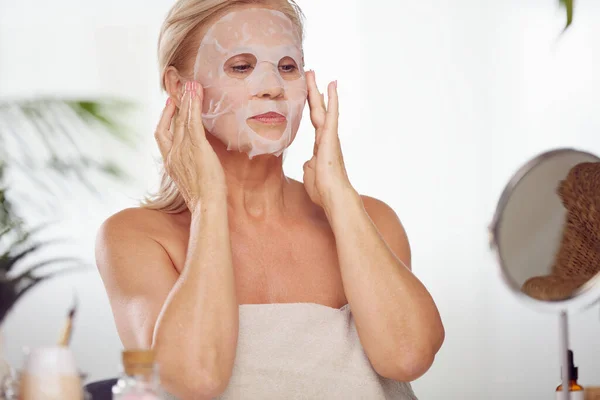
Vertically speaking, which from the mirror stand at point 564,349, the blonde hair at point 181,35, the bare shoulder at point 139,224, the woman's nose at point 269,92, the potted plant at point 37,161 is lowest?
the mirror stand at point 564,349

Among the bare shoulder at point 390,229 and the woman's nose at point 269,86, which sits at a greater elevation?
the woman's nose at point 269,86

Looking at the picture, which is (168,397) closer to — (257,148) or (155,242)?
(155,242)

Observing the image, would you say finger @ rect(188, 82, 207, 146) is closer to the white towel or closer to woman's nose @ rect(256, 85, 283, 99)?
woman's nose @ rect(256, 85, 283, 99)

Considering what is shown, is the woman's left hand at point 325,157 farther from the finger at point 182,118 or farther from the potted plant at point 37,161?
the potted plant at point 37,161

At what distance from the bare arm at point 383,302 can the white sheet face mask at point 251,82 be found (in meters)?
0.22

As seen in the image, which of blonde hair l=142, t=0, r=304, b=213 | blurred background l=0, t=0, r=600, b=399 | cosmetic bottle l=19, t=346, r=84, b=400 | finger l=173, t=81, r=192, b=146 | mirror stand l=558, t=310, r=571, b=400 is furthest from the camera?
blurred background l=0, t=0, r=600, b=399

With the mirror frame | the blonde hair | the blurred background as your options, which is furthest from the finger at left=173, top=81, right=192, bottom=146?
the blurred background

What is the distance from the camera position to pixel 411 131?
9.55ft

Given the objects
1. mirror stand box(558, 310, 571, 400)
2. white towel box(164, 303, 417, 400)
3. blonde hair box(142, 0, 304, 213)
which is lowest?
white towel box(164, 303, 417, 400)

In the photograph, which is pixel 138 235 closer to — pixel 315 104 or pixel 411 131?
pixel 315 104

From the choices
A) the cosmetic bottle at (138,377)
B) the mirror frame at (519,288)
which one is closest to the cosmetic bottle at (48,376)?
the cosmetic bottle at (138,377)

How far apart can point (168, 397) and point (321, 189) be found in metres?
0.43

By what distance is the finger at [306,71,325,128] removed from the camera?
144 centimetres

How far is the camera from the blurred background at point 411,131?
283 centimetres
